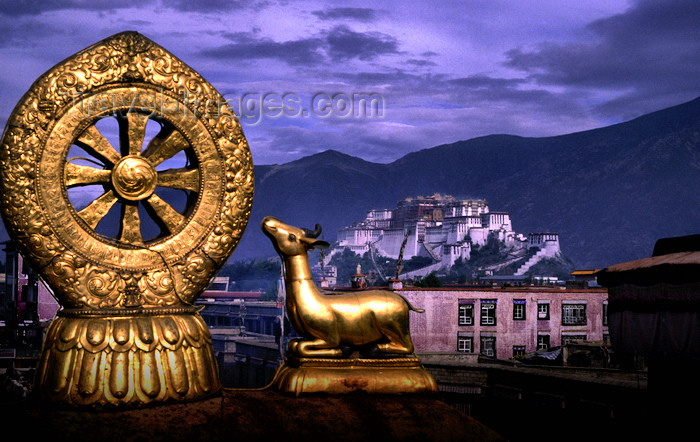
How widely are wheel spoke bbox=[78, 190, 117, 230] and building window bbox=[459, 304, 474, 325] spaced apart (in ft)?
80.2

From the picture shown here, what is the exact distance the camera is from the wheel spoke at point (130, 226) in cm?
474

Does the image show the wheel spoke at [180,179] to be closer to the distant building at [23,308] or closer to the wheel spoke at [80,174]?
the wheel spoke at [80,174]

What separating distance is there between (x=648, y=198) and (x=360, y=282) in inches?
5796

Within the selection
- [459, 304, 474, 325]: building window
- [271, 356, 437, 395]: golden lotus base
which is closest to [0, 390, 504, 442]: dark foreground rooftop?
[271, 356, 437, 395]: golden lotus base

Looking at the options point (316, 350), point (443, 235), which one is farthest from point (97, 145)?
point (443, 235)

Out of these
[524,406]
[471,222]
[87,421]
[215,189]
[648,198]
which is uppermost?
[648,198]

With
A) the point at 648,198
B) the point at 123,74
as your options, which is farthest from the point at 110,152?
the point at 648,198

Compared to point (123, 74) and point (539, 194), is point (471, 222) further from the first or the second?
point (123, 74)

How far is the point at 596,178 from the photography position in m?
165

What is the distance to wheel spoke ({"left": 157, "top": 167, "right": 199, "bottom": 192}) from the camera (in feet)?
15.8

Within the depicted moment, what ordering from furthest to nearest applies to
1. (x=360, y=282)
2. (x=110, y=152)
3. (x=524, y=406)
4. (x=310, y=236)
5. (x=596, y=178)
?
1. (x=596, y=178)
2. (x=360, y=282)
3. (x=524, y=406)
4. (x=310, y=236)
5. (x=110, y=152)

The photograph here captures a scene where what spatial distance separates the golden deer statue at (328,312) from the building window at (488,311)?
948 inches

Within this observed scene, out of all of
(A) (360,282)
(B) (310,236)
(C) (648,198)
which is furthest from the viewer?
(C) (648,198)

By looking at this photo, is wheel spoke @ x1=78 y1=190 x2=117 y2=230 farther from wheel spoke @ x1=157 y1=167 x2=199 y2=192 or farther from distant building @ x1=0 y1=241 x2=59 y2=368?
distant building @ x1=0 y1=241 x2=59 y2=368
